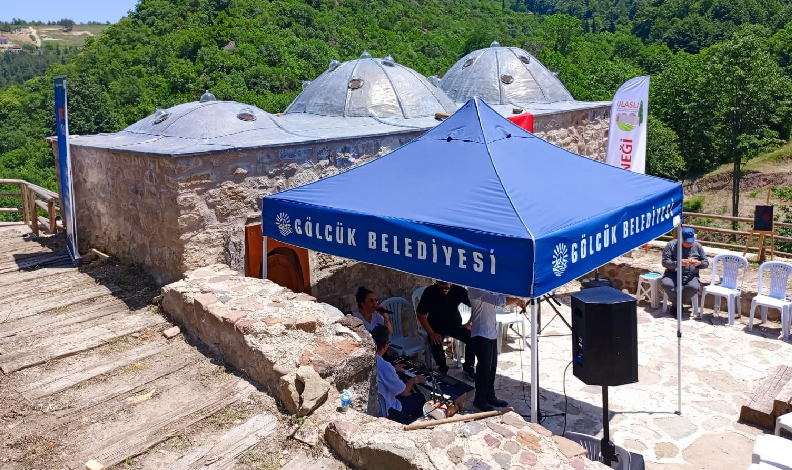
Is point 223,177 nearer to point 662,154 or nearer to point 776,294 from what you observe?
point 776,294

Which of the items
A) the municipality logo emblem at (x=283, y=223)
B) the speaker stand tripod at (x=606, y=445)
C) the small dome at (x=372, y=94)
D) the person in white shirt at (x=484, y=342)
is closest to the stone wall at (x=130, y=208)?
the municipality logo emblem at (x=283, y=223)

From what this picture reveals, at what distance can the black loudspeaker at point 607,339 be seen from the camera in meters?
4.36

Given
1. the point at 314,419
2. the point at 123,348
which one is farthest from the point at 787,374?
the point at 123,348

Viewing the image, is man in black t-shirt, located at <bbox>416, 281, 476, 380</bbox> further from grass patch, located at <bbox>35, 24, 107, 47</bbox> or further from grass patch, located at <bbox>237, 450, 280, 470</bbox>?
grass patch, located at <bbox>35, 24, 107, 47</bbox>

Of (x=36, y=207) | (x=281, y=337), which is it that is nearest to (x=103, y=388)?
(x=281, y=337)

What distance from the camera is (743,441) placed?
5273mm

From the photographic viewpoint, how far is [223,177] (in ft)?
20.2

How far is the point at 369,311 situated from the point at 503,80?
7762mm

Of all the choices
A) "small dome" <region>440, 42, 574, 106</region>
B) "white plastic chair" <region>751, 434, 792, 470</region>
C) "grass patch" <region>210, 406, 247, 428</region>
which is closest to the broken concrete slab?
"grass patch" <region>210, 406, 247, 428</region>

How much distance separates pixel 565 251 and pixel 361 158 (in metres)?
3.84

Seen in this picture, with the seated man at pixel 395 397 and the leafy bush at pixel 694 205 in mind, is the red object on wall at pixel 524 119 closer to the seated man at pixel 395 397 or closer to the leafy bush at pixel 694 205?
the seated man at pixel 395 397

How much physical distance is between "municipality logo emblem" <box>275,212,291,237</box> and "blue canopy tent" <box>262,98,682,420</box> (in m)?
0.01

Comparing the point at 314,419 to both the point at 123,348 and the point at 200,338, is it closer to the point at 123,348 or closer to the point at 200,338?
the point at 200,338

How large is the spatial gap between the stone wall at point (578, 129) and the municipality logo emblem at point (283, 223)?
6227 millimetres
